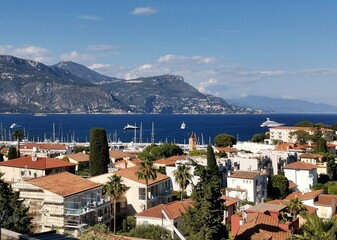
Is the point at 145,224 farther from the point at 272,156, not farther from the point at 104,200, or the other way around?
the point at 272,156

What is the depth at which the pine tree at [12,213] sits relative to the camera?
1172 inches

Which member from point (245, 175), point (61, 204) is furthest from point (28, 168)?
point (245, 175)

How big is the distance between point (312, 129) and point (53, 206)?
303 feet

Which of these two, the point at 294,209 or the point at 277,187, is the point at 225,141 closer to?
the point at 277,187

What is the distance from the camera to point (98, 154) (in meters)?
60.8

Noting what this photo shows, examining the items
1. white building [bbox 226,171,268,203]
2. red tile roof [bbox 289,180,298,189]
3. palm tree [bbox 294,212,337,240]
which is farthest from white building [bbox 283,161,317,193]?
palm tree [bbox 294,212,337,240]

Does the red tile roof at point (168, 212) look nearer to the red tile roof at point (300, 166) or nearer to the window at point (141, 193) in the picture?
A: the window at point (141, 193)

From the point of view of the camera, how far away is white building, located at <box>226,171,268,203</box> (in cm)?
5719

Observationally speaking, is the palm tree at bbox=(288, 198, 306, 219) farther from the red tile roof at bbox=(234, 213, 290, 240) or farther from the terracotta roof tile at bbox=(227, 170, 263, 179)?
the terracotta roof tile at bbox=(227, 170, 263, 179)

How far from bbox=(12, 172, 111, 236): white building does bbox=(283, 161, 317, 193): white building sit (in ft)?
112

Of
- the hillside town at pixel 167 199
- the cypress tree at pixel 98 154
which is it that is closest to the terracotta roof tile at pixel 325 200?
the hillside town at pixel 167 199

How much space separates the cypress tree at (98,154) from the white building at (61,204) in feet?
53.3

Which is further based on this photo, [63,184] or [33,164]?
[33,164]

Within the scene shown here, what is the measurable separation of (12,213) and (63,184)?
961cm
